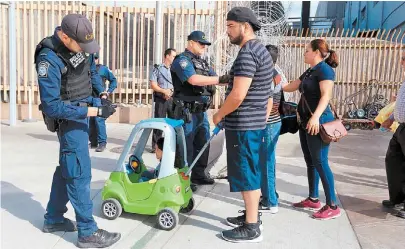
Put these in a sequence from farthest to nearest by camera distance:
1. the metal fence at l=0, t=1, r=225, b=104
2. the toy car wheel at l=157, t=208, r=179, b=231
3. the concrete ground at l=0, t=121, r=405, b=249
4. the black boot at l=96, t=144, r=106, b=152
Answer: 1. the metal fence at l=0, t=1, r=225, b=104
2. the black boot at l=96, t=144, r=106, b=152
3. the toy car wheel at l=157, t=208, r=179, b=231
4. the concrete ground at l=0, t=121, r=405, b=249

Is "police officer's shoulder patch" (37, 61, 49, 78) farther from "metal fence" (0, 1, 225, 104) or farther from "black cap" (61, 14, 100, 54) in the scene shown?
"metal fence" (0, 1, 225, 104)

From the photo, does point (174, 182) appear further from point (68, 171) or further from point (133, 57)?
point (133, 57)

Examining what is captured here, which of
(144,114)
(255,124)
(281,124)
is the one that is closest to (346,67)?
(144,114)

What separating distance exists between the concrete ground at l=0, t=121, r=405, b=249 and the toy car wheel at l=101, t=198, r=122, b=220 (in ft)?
0.18

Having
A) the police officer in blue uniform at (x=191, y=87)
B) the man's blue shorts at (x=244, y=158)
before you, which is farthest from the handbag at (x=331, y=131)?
the police officer in blue uniform at (x=191, y=87)

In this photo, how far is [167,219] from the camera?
3.71 metres

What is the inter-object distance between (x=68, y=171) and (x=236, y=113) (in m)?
1.38

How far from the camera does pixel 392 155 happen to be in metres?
4.52

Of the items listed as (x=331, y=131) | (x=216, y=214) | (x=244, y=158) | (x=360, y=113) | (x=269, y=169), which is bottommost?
(x=216, y=214)

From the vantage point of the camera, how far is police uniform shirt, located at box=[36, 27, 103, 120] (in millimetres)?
3006

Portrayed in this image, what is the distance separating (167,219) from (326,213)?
1556mm

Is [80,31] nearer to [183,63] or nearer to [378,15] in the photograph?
[183,63]

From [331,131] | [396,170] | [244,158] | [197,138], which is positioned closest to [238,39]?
[244,158]

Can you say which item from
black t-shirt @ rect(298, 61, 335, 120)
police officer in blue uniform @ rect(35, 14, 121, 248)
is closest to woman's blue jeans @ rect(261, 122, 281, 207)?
black t-shirt @ rect(298, 61, 335, 120)
